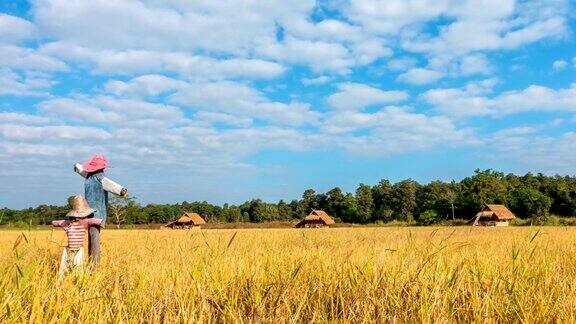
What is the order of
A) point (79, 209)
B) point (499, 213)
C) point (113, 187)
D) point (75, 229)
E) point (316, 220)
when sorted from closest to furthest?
1. point (75, 229)
2. point (79, 209)
3. point (113, 187)
4. point (499, 213)
5. point (316, 220)

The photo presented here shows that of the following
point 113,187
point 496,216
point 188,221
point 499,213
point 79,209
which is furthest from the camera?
point 188,221

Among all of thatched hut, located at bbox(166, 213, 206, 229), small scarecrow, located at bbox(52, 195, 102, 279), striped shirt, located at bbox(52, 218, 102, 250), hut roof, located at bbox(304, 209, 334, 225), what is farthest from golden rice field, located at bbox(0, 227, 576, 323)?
thatched hut, located at bbox(166, 213, 206, 229)

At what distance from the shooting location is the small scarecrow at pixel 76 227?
5289 mm

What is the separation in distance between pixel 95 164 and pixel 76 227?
119 cm

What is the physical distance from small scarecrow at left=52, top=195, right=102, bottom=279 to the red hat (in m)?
0.70

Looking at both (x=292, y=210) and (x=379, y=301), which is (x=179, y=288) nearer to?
(x=379, y=301)

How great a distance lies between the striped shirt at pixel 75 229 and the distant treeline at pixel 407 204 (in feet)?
174

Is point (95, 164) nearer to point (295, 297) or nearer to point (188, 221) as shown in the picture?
point (295, 297)

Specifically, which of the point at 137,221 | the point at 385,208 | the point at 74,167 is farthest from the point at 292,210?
the point at 74,167

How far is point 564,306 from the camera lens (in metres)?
2.60

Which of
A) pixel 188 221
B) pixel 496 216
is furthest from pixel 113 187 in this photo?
pixel 188 221

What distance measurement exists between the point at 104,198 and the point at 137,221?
98.8 meters

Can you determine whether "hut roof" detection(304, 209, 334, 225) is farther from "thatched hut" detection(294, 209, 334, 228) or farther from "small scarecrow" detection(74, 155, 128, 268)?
"small scarecrow" detection(74, 155, 128, 268)

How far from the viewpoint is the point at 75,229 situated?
5.48m
